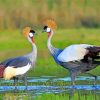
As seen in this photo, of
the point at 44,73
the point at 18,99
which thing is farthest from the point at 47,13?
the point at 18,99

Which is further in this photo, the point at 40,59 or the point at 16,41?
the point at 16,41

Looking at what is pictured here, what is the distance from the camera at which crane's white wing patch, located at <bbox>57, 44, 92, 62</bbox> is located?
10.9 m

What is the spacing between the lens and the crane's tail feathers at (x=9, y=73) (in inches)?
435

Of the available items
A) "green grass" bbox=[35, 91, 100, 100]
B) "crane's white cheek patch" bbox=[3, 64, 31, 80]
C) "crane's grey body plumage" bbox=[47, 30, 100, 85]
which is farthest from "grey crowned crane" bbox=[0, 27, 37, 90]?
"green grass" bbox=[35, 91, 100, 100]

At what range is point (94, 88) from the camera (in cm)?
1088

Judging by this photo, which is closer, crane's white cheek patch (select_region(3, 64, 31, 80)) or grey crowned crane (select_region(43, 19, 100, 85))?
grey crowned crane (select_region(43, 19, 100, 85))

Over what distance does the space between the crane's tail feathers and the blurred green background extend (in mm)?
6820

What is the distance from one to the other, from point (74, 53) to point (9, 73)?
3.15ft

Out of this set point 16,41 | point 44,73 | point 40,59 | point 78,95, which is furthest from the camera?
point 16,41

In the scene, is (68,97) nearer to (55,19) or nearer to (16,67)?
(16,67)

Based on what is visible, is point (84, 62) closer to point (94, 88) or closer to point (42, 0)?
point (94, 88)

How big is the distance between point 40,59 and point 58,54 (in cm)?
460

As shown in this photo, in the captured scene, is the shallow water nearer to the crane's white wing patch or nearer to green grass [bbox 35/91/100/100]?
the crane's white wing patch

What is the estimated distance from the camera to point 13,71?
11211 millimetres
